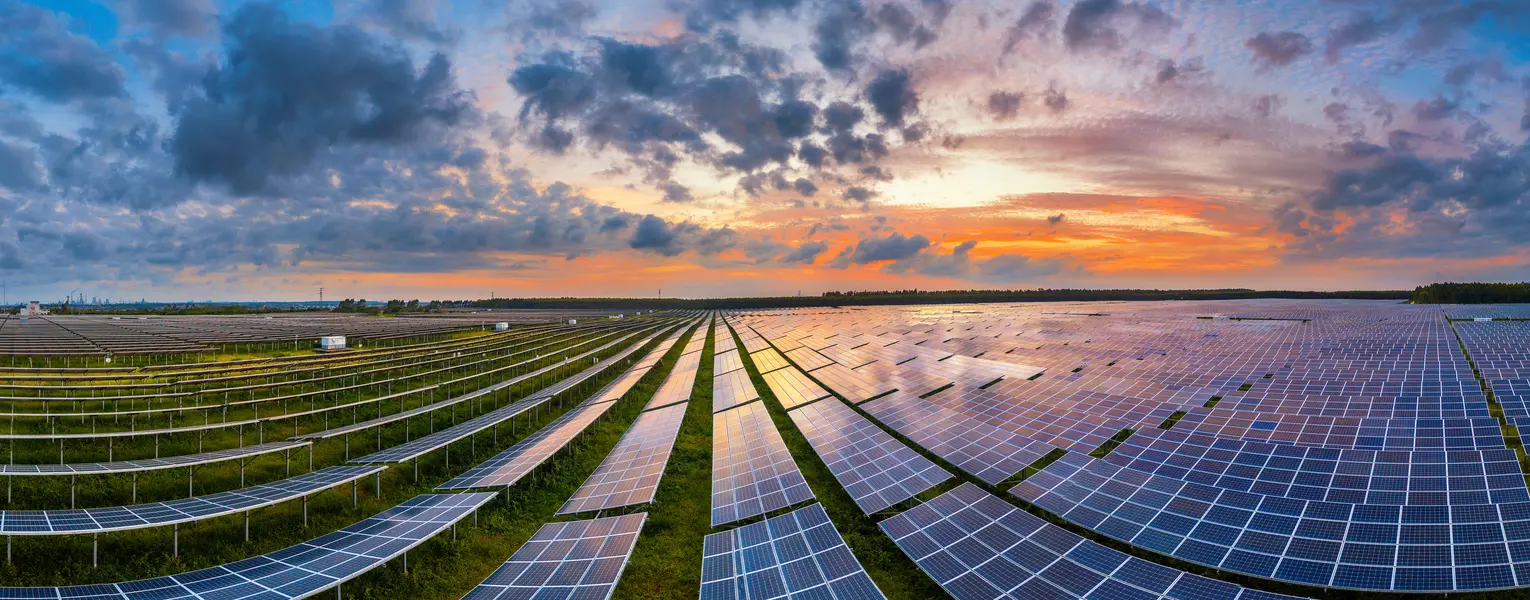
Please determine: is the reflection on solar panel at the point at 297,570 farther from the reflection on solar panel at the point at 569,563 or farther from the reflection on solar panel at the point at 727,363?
the reflection on solar panel at the point at 727,363

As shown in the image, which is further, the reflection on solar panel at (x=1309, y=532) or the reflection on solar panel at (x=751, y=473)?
the reflection on solar panel at (x=751, y=473)

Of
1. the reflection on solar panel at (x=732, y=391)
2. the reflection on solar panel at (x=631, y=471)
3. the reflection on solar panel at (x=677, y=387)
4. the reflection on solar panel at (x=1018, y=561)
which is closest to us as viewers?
the reflection on solar panel at (x=1018, y=561)

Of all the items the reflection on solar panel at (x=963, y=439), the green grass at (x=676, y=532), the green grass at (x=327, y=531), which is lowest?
the green grass at (x=676, y=532)

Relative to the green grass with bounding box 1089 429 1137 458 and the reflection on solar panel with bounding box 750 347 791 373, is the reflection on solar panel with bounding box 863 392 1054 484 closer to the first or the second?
the green grass with bounding box 1089 429 1137 458

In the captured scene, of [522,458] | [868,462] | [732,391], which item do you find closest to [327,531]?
[522,458]

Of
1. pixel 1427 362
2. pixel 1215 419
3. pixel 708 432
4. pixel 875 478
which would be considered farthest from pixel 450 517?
pixel 1427 362

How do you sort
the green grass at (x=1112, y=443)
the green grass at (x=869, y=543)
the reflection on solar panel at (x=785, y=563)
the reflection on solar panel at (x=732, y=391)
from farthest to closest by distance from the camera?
the reflection on solar panel at (x=732, y=391) < the green grass at (x=1112, y=443) < the green grass at (x=869, y=543) < the reflection on solar panel at (x=785, y=563)

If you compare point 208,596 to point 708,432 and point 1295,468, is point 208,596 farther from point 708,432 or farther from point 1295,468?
point 1295,468

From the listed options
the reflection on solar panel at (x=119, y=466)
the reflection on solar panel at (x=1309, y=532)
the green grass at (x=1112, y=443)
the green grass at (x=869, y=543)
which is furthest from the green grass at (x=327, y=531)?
the green grass at (x=1112, y=443)
